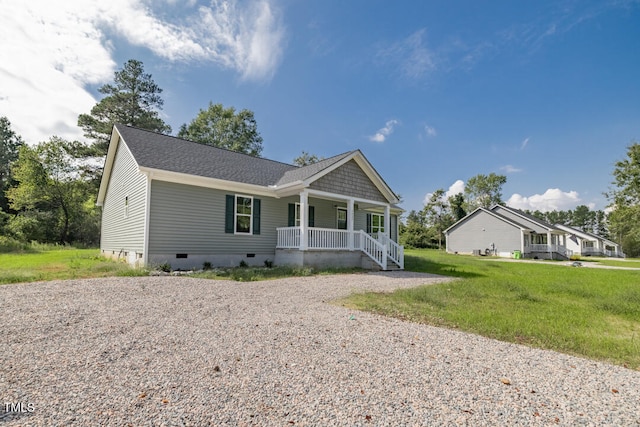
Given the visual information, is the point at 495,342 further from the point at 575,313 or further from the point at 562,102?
the point at 562,102

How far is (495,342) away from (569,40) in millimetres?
13891

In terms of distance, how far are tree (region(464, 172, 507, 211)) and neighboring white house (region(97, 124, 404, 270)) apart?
1858 inches

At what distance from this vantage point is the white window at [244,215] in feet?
41.0

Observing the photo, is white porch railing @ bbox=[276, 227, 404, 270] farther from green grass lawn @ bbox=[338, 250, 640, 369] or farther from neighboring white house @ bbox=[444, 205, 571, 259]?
neighboring white house @ bbox=[444, 205, 571, 259]

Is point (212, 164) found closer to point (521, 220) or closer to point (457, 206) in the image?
point (521, 220)

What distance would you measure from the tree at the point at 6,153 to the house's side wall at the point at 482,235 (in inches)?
1931

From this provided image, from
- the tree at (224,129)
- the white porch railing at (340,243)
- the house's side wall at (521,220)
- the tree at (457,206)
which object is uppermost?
the tree at (224,129)

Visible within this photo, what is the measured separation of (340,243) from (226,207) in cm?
520

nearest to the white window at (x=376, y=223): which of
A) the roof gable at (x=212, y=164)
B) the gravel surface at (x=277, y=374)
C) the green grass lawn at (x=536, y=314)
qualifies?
the roof gable at (x=212, y=164)

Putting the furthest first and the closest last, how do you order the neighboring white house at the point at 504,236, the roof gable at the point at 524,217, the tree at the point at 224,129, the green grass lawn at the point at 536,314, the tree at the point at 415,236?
the tree at the point at 415,236 < the tree at the point at 224,129 < the roof gable at the point at 524,217 < the neighboring white house at the point at 504,236 < the green grass lawn at the point at 536,314

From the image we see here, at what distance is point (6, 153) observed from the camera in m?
34.5

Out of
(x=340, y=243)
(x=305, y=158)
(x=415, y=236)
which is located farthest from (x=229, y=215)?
(x=415, y=236)

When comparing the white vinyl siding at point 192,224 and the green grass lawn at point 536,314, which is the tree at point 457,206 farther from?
the white vinyl siding at point 192,224

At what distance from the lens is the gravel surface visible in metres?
2.24
